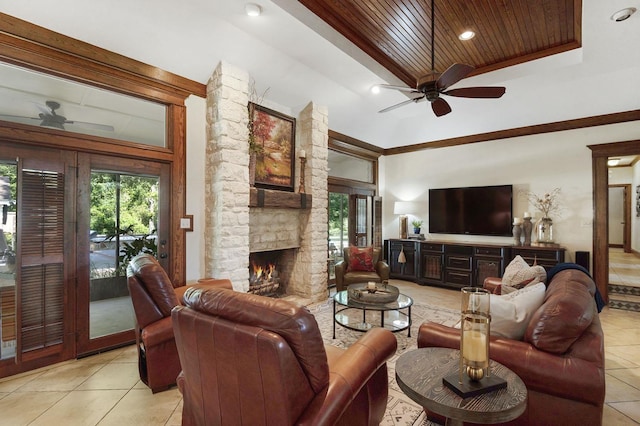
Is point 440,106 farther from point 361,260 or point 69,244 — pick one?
point 69,244

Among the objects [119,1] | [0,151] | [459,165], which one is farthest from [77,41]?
[459,165]

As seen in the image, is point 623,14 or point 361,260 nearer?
point 623,14

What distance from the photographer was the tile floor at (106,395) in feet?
6.82

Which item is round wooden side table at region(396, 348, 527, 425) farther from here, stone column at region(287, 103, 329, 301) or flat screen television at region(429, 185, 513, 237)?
flat screen television at region(429, 185, 513, 237)

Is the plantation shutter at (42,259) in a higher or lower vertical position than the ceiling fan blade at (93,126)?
lower

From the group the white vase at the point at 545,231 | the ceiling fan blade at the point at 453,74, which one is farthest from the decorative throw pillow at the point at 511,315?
the white vase at the point at 545,231

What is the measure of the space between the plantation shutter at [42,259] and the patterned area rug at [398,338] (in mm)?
2604

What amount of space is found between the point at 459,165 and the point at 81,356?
6437 millimetres

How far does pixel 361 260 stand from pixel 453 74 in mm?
3049

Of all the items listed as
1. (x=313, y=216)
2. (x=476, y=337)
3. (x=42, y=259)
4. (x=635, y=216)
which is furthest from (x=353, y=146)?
(x=635, y=216)

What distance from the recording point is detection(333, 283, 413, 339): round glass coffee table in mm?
3201

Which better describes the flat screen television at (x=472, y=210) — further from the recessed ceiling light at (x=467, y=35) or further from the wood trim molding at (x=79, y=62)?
the wood trim molding at (x=79, y=62)

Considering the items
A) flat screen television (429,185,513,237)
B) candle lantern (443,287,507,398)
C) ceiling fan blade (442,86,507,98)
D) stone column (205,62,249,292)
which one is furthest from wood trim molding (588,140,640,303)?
stone column (205,62,249,292)

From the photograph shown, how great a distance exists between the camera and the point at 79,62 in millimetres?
2891
